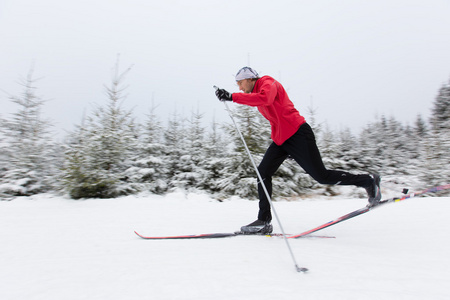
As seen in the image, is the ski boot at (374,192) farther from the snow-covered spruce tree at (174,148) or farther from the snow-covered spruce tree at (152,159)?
the snow-covered spruce tree at (174,148)

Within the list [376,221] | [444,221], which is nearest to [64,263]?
[376,221]

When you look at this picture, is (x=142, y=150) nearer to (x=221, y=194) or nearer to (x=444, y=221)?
(x=221, y=194)

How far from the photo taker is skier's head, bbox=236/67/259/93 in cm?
282

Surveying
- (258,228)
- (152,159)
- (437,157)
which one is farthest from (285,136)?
(437,157)

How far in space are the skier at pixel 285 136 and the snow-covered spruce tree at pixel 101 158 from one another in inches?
182

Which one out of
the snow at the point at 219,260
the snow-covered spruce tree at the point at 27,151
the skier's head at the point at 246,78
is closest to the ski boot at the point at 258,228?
the snow at the point at 219,260

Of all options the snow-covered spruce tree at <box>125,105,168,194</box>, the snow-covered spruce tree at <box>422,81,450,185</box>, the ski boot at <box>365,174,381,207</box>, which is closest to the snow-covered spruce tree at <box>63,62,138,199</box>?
the snow-covered spruce tree at <box>125,105,168,194</box>

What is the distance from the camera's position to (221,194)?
9.37 metres

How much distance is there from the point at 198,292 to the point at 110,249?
1182mm

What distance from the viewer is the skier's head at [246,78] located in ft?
9.26

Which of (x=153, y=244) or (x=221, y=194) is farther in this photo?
(x=221, y=194)

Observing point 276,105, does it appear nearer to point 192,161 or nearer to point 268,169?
point 268,169

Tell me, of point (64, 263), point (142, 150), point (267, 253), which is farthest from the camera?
point (142, 150)

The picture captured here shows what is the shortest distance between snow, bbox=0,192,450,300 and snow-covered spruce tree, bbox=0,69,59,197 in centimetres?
432
